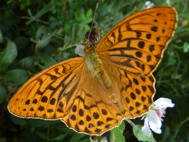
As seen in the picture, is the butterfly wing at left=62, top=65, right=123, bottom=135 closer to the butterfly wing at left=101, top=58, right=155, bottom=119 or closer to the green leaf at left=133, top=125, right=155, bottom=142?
the butterfly wing at left=101, top=58, right=155, bottom=119

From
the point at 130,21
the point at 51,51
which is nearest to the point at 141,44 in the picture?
Result: the point at 130,21

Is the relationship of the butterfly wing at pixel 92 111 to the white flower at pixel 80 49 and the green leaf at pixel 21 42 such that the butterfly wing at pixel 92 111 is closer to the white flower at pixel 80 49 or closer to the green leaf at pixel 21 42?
the white flower at pixel 80 49

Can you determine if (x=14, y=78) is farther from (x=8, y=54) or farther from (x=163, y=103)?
(x=163, y=103)

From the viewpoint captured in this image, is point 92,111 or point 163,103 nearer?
point 92,111

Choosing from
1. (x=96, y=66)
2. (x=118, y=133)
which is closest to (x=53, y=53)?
(x=96, y=66)

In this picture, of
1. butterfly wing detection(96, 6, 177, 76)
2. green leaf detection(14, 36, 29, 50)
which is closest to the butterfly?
butterfly wing detection(96, 6, 177, 76)

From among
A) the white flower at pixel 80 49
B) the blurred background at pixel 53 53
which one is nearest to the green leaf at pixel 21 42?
the blurred background at pixel 53 53
